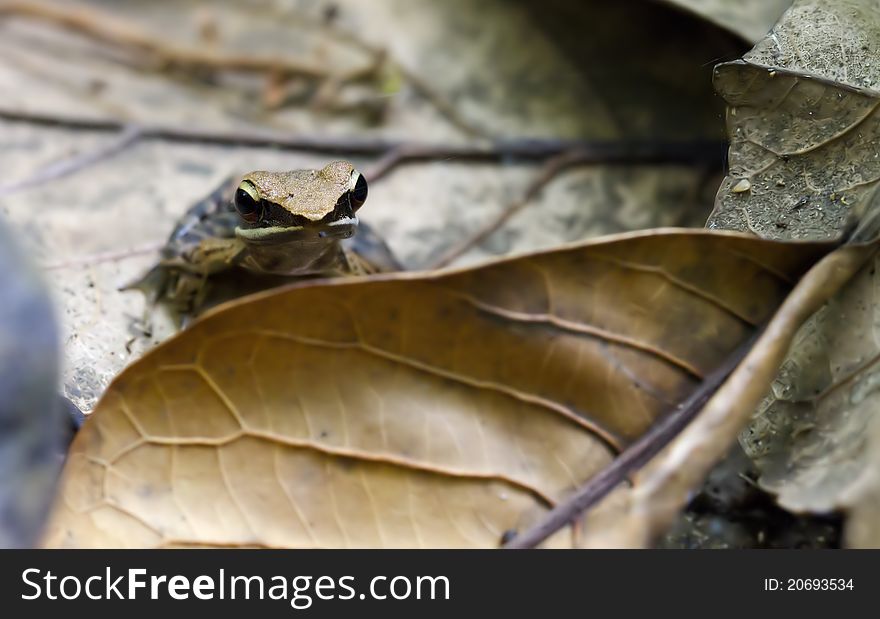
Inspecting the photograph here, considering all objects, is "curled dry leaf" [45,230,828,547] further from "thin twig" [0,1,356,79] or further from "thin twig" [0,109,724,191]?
"thin twig" [0,1,356,79]

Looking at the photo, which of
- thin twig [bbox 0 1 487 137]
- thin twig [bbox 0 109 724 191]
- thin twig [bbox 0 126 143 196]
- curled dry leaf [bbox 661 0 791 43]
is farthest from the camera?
thin twig [bbox 0 1 487 137]

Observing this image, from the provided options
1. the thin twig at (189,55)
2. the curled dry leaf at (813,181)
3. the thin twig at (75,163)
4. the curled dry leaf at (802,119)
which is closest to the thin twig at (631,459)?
the curled dry leaf at (813,181)

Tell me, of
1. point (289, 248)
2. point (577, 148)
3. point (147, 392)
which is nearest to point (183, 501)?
point (147, 392)

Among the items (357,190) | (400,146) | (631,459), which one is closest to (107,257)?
(357,190)

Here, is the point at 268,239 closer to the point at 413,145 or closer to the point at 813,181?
the point at 413,145

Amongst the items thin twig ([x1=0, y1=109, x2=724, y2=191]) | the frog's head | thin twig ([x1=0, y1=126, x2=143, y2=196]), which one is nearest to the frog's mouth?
the frog's head

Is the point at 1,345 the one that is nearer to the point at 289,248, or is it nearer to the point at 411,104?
the point at 289,248
